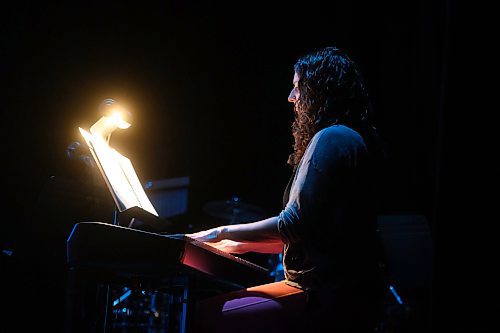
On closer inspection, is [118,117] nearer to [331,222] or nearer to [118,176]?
[118,176]

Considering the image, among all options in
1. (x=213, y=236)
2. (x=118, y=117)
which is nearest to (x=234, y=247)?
(x=213, y=236)

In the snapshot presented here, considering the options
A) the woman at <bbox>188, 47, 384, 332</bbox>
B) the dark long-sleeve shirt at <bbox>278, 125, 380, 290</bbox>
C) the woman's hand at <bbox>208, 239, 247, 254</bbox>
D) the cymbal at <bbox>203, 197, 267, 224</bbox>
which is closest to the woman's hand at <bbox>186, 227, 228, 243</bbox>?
the woman at <bbox>188, 47, 384, 332</bbox>

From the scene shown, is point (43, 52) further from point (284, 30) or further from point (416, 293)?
point (416, 293)

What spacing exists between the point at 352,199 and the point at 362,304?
1.09 ft

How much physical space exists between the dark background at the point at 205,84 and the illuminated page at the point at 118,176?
201 cm

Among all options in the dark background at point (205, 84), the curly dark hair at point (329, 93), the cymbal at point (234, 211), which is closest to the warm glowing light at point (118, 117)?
the curly dark hair at point (329, 93)

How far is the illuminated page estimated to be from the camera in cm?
202

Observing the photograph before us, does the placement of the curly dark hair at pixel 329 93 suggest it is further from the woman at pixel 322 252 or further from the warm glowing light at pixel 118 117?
the warm glowing light at pixel 118 117

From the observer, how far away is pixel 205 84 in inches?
241

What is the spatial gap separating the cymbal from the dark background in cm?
55

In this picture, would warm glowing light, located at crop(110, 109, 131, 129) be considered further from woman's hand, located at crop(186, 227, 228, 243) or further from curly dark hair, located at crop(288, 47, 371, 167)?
woman's hand, located at crop(186, 227, 228, 243)

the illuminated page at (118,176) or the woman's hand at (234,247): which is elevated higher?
the illuminated page at (118,176)

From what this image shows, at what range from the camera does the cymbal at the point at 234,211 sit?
5.80 metres

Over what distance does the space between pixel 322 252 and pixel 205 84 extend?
4.70m
